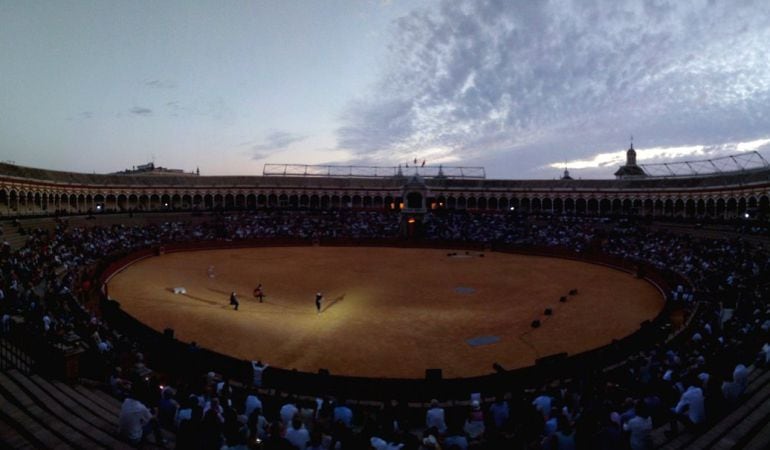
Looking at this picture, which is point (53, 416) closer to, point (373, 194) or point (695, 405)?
point (695, 405)

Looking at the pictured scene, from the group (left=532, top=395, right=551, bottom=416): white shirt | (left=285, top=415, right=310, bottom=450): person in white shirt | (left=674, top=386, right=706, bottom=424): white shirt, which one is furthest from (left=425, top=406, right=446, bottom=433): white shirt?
(left=674, top=386, right=706, bottom=424): white shirt

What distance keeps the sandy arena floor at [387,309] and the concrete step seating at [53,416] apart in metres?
8.37

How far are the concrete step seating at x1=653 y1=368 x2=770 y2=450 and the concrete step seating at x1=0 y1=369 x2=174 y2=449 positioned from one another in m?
9.75

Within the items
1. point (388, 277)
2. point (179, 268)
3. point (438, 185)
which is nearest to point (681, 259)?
point (388, 277)

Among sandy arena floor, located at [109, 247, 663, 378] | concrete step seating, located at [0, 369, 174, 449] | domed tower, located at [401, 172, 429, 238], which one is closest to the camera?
concrete step seating, located at [0, 369, 174, 449]

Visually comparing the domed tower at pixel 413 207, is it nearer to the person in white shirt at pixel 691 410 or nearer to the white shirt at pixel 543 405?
the white shirt at pixel 543 405

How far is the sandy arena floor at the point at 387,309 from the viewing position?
1864 cm

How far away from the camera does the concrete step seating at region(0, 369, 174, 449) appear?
24.7 ft

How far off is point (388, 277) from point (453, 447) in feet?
95.7

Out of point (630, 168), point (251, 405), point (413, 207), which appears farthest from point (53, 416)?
point (630, 168)

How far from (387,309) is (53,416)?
1900 cm

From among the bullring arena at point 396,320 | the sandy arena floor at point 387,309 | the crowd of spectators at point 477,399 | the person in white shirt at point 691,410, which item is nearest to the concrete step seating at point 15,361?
the bullring arena at point 396,320

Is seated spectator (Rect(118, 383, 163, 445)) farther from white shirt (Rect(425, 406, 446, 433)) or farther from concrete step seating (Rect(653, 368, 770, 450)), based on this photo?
concrete step seating (Rect(653, 368, 770, 450))

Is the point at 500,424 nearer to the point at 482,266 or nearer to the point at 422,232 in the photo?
the point at 482,266
